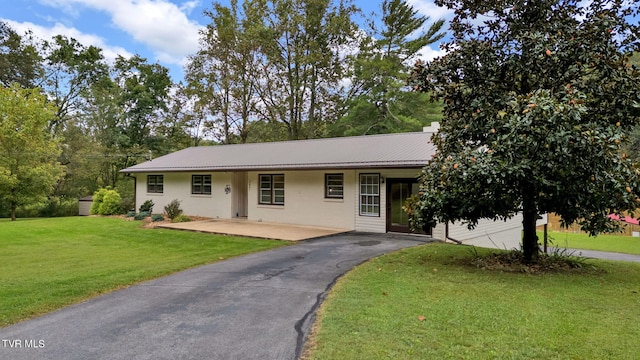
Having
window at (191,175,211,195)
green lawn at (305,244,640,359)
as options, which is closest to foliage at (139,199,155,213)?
window at (191,175,211,195)

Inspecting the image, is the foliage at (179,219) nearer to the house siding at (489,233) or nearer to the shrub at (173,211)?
the shrub at (173,211)

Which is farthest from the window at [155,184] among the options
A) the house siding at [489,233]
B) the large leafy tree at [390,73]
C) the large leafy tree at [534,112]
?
the large leafy tree at [534,112]

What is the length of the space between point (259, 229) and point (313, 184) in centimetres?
260

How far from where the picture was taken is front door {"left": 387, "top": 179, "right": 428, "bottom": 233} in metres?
12.3

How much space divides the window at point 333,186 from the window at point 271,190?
87.5 inches

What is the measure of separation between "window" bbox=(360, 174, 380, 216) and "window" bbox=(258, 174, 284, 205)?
145 inches

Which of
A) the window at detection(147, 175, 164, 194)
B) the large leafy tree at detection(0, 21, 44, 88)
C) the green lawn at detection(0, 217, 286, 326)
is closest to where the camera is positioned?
the green lawn at detection(0, 217, 286, 326)

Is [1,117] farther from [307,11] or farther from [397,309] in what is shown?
[397,309]

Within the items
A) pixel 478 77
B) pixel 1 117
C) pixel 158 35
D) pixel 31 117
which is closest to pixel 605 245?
pixel 478 77

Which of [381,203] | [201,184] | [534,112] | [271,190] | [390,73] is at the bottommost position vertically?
[381,203]

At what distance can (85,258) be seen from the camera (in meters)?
8.87

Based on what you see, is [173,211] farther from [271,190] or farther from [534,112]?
[534,112]

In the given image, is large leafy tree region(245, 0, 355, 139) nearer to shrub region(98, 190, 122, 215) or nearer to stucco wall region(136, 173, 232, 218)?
stucco wall region(136, 173, 232, 218)

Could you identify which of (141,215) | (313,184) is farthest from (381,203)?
(141,215)
